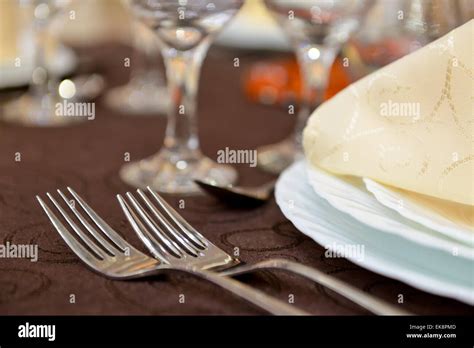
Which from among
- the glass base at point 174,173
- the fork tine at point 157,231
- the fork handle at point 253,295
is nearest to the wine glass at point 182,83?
the glass base at point 174,173

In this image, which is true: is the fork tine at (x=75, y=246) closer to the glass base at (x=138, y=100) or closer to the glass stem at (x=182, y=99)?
the glass stem at (x=182, y=99)

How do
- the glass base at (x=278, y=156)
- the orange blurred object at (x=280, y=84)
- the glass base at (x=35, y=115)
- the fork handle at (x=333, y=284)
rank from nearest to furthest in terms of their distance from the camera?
the fork handle at (x=333, y=284)
the glass base at (x=278, y=156)
the glass base at (x=35, y=115)
the orange blurred object at (x=280, y=84)

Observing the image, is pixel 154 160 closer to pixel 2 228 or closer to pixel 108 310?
pixel 2 228

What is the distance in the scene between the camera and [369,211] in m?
0.49

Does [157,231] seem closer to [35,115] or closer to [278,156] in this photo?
[278,156]

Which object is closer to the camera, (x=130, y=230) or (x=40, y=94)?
(x=130, y=230)

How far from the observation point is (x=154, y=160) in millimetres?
719

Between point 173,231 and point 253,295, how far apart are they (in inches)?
4.8

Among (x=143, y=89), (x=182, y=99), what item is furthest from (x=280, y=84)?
(x=182, y=99)

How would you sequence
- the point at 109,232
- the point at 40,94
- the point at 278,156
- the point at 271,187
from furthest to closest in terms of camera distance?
1. the point at 40,94
2. the point at 278,156
3. the point at 271,187
4. the point at 109,232

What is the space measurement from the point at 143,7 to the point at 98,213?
193 millimetres

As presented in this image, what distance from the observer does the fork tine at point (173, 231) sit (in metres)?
0.50

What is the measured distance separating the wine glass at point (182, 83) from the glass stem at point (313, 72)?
4.6 inches
